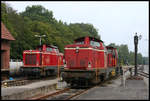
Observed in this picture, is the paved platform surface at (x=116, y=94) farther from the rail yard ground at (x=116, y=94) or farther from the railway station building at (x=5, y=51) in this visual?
the railway station building at (x=5, y=51)

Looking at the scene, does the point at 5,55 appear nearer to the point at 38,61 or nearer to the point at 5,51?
the point at 5,51

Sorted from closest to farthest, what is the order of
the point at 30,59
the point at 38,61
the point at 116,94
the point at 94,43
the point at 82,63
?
the point at 116,94
the point at 82,63
the point at 94,43
the point at 38,61
the point at 30,59

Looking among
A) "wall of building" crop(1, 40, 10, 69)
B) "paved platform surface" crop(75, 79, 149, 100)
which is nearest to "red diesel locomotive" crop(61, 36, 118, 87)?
"paved platform surface" crop(75, 79, 149, 100)

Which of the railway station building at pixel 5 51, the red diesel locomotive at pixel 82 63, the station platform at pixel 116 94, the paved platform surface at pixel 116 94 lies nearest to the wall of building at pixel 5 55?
the railway station building at pixel 5 51

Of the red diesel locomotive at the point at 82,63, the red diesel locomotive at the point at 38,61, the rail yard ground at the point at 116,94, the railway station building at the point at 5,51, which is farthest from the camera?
the railway station building at the point at 5,51

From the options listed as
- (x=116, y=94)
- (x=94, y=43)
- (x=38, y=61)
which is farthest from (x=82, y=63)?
(x=38, y=61)

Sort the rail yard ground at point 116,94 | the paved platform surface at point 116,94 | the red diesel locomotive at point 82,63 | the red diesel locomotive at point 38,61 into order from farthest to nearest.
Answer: the red diesel locomotive at point 38,61, the red diesel locomotive at point 82,63, the rail yard ground at point 116,94, the paved platform surface at point 116,94

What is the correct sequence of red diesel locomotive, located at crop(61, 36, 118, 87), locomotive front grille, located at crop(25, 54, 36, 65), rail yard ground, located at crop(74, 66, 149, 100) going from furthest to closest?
1. locomotive front grille, located at crop(25, 54, 36, 65)
2. red diesel locomotive, located at crop(61, 36, 118, 87)
3. rail yard ground, located at crop(74, 66, 149, 100)

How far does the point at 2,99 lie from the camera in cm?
1081

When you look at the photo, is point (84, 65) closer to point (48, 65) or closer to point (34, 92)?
point (34, 92)

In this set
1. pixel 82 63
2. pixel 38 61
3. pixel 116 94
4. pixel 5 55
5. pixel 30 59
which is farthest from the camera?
pixel 5 55

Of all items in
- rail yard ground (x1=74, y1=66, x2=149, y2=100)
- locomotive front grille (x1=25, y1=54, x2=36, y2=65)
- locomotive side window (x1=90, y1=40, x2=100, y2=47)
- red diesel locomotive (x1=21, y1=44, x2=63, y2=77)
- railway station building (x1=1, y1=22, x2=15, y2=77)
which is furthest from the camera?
locomotive front grille (x1=25, y1=54, x2=36, y2=65)

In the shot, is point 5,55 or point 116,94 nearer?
point 116,94

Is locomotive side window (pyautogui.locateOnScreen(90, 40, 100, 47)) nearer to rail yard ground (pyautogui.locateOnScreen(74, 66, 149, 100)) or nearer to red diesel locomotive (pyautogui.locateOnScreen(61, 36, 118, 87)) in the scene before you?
red diesel locomotive (pyautogui.locateOnScreen(61, 36, 118, 87))
